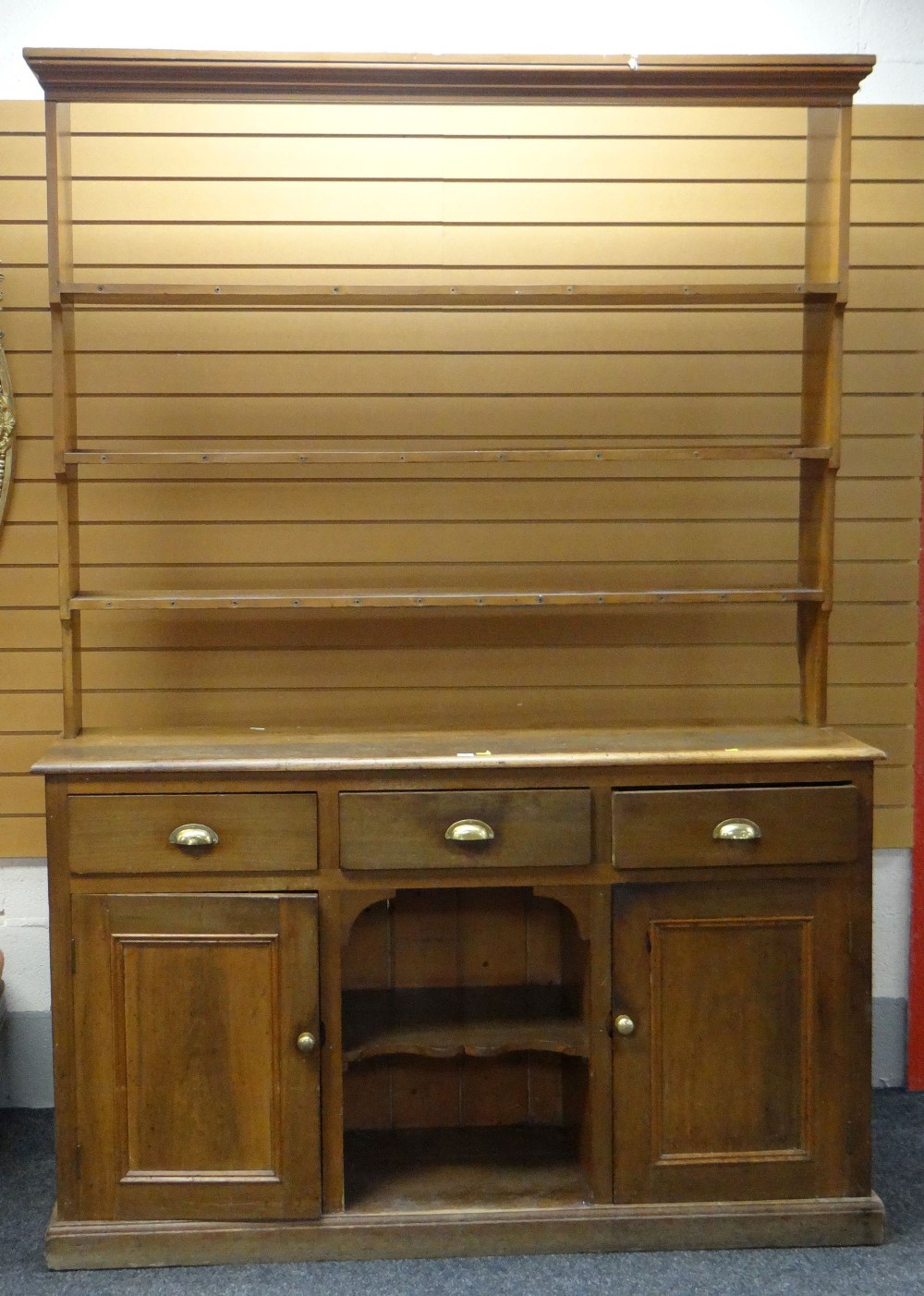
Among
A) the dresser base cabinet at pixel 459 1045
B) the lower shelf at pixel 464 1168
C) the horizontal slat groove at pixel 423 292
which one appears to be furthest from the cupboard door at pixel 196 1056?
the horizontal slat groove at pixel 423 292

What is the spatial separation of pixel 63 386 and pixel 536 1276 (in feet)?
7.37

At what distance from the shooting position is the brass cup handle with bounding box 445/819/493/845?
8.17ft

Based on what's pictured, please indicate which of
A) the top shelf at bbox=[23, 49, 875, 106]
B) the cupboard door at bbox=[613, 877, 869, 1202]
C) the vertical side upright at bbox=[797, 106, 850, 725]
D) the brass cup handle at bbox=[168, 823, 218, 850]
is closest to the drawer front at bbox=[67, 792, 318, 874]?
the brass cup handle at bbox=[168, 823, 218, 850]

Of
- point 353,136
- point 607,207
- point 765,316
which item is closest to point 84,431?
point 353,136

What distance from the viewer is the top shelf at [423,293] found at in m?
2.65

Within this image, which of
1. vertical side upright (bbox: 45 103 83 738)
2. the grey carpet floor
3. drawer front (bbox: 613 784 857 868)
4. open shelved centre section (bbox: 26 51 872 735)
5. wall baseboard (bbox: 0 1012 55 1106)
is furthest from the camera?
wall baseboard (bbox: 0 1012 55 1106)

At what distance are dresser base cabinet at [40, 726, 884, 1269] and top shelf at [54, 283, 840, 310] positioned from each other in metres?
1.06

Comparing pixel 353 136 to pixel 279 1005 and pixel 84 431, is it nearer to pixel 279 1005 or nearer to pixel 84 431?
pixel 84 431

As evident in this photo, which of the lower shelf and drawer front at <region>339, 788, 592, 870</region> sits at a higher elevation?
drawer front at <region>339, 788, 592, 870</region>

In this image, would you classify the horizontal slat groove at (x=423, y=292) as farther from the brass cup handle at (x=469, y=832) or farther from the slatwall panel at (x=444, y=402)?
the brass cup handle at (x=469, y=832)

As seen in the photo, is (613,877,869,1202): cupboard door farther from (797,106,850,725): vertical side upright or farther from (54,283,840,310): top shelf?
(54,283,840,310): top shelf

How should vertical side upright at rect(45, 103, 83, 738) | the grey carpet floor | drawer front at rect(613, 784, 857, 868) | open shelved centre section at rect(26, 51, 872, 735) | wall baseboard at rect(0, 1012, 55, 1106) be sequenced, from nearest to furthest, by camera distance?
the grey carpet floor < drawer front at rect(613, 784, 857, 868) < vertical side upright at rect(45, 103, 83, 738) < open shelved centre section at rect(26, 51, 872, 735) < wall baseboard at rect(0, 1012, 55, 1106)

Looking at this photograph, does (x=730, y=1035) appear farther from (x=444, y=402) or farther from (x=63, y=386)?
(x=63, y=386)

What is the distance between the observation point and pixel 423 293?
2668mm
